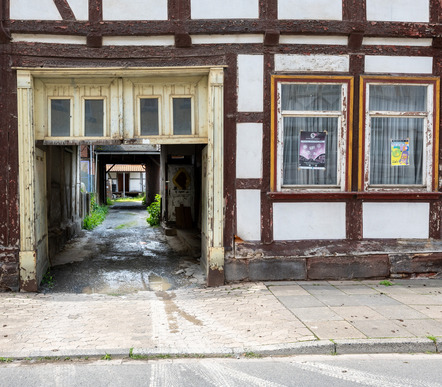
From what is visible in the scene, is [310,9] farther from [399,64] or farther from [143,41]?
[143,41]

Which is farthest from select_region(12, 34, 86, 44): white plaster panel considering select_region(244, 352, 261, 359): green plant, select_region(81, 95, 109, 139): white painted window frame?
select_region(244, 352, 261, 359): green plant

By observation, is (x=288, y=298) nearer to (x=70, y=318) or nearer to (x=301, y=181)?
(x=301, y=181)

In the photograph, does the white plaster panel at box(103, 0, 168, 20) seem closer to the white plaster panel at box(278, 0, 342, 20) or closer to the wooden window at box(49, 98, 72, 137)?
the wooden window at box(49, 98, 72, 137)

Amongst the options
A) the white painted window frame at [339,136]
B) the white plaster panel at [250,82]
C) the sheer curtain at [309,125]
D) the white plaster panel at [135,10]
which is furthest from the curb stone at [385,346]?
the white plaster panel at [135,10]

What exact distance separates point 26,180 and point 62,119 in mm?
1149

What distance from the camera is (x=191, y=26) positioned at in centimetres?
630

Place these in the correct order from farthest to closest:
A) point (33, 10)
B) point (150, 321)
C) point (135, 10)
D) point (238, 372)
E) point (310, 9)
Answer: point (310, 9) < point (135, 10) < point (33, 10) < point (150, 321) < point (238, 372)

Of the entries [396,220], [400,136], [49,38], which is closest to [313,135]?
[400,136]

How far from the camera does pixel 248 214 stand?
6.52m

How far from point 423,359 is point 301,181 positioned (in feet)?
10.8

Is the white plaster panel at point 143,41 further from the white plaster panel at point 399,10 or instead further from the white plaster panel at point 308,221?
the white plaster panel at point 399,10

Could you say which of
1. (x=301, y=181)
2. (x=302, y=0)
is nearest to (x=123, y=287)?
(x=301, y=181)

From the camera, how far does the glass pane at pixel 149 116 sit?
6688 millimetres

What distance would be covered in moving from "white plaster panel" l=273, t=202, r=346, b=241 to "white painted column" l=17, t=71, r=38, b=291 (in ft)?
12.5
